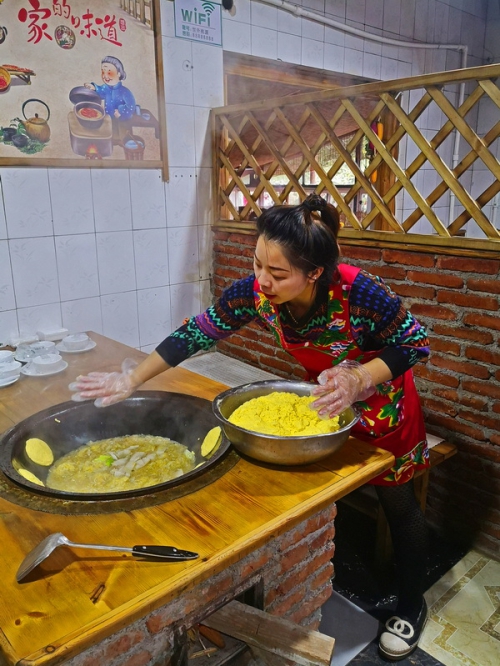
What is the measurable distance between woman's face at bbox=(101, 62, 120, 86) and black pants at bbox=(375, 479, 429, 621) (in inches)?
93.7

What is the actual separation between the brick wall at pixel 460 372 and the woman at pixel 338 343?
0.53 metres

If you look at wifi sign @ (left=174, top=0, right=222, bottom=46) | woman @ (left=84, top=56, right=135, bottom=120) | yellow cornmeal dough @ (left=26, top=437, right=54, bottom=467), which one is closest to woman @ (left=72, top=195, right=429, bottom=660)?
yellow cornmeal dough @ (left=26, top=437, right=54, bottom=467)

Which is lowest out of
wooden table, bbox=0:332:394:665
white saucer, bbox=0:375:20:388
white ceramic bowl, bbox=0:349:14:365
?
white saucer, bbox=0:375:20:388

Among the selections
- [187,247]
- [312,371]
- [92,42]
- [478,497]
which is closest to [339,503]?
[478,497]

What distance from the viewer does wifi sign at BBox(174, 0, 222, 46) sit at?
117 inches

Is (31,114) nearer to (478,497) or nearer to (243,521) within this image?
(243,521)

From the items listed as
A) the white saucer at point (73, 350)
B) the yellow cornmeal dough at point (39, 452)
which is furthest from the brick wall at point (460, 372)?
the yellow cornmeal dough at point (39, 452)

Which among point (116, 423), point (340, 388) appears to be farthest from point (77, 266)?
point (340, 388)

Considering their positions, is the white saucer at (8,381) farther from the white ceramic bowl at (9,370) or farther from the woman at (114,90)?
the woman at (114,90)

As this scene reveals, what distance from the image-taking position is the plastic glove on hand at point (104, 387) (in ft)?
5.40

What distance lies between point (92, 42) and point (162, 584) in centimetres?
264

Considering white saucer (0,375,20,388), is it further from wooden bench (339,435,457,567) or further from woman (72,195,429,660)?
wooden bench (339,435,457,567)

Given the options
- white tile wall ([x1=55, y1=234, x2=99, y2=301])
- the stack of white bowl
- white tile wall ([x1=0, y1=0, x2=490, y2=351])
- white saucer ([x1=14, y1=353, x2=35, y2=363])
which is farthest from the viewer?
white tile wall ([x1=55, y1=234, x2=99, y2=301])

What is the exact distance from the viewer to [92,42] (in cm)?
264
